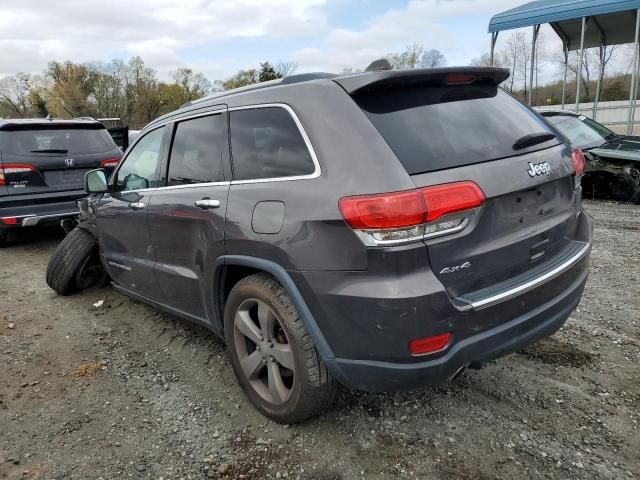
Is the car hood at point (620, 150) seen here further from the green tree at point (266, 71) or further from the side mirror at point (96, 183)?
the green tree at point (266, 71)

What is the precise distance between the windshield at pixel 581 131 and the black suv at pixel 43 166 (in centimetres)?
735

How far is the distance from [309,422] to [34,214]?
17.6ft

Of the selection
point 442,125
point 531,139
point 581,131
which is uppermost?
point 442,125

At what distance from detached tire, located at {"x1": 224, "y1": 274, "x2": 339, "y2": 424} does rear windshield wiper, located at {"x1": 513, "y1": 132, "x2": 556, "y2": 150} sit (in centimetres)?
139

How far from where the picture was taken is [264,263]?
2.49m

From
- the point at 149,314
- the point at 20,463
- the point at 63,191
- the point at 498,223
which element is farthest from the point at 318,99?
the point at 63,191

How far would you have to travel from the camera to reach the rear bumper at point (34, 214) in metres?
6.42

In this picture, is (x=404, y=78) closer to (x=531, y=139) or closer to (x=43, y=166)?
(x=531, y=139)

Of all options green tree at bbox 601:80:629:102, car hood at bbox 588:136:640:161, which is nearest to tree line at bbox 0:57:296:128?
green tree at bbox 601:80:629:102

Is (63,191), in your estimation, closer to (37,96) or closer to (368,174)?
(368,174)

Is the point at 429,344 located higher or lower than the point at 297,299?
lower

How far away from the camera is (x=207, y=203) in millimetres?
2898

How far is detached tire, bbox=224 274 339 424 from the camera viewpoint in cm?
247

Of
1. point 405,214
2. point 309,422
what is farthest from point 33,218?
point 405,214
